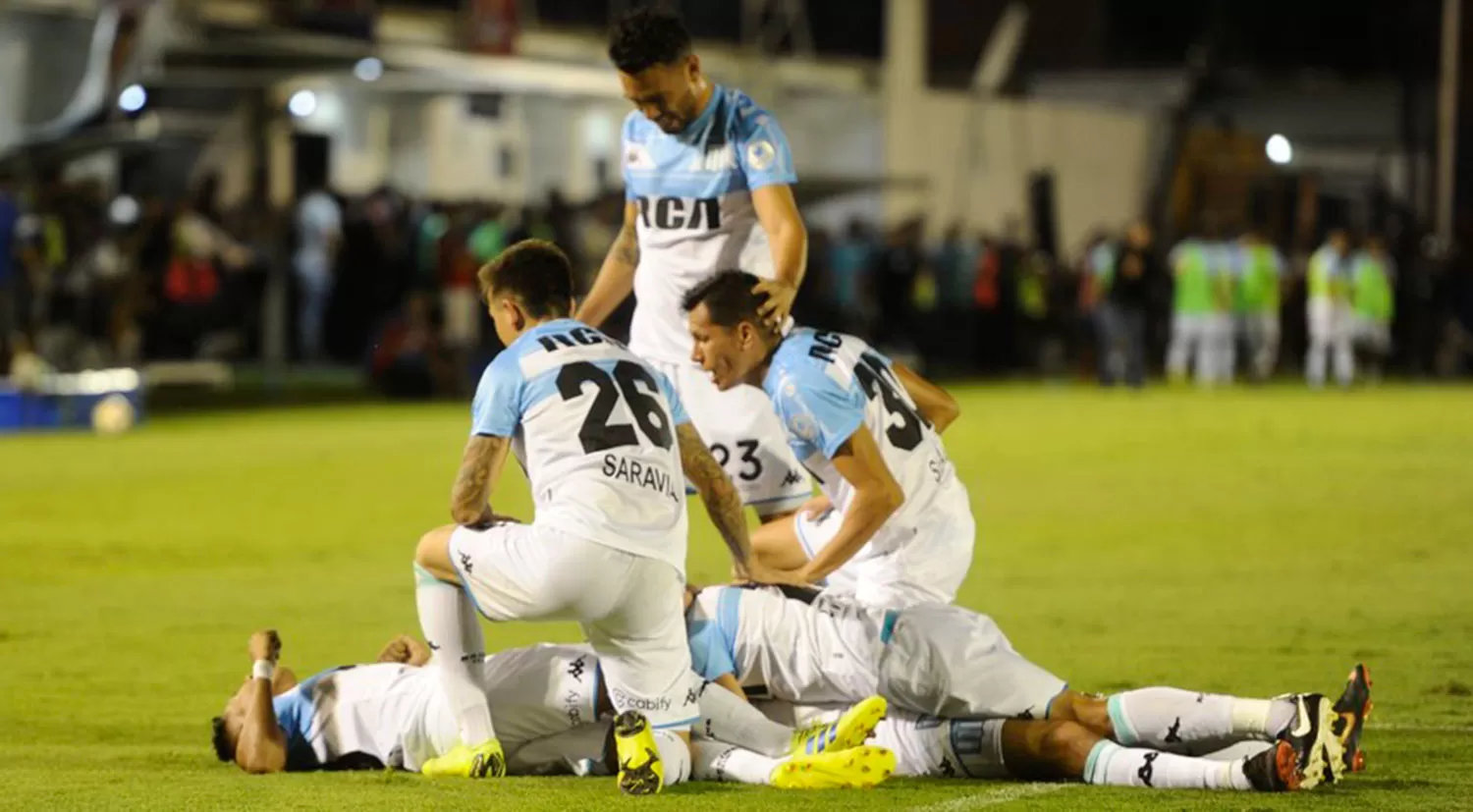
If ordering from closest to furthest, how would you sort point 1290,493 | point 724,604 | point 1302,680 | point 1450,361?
point 724,604, point 1302,680, point 1290,493, point 1450,361

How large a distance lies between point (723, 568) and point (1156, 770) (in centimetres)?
615

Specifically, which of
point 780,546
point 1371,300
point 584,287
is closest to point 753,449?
point 780,546

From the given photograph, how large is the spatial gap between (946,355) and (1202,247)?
419 cm

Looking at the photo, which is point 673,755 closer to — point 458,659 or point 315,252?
point 458,659

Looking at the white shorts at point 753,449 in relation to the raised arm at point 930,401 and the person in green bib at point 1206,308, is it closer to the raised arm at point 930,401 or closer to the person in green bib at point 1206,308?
the raised arm at point 930,401

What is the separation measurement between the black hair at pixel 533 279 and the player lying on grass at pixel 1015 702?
Answer: 1.10 metres

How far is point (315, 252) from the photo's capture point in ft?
93.8

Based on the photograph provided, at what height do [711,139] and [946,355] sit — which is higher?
[711,139]

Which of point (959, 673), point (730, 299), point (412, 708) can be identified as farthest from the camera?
point (730, 299)

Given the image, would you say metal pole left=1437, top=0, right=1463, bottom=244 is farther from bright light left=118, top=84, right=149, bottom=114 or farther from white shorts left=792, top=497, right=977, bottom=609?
white shorts left=792, top=497, right=977, bottom=609

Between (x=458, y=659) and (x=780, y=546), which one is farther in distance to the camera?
(x=780, y=546)

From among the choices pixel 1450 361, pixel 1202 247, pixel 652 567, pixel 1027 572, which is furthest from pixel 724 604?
pixel 1450 361

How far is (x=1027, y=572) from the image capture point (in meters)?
12.8

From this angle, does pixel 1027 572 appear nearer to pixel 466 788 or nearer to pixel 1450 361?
pixel 466 788
